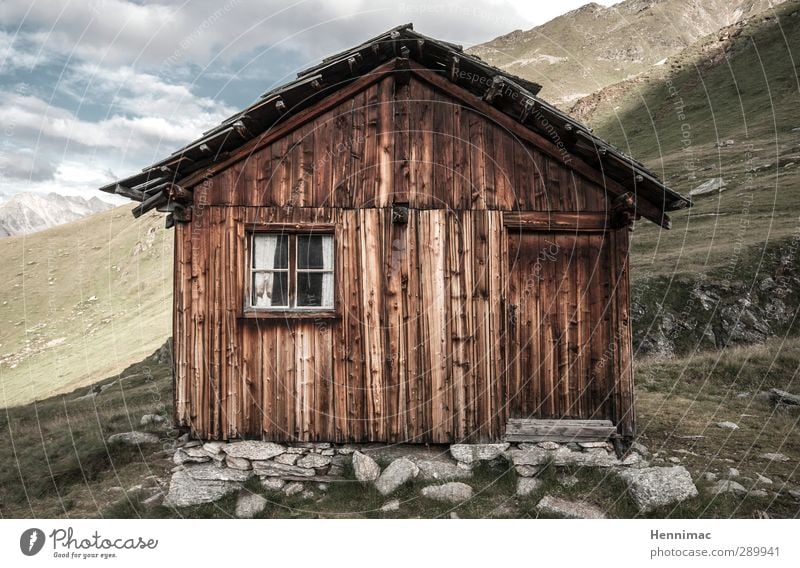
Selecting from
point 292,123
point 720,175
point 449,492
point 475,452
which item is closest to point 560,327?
point 475,452

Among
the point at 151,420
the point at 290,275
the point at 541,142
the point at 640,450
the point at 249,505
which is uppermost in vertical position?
the point at 541,142

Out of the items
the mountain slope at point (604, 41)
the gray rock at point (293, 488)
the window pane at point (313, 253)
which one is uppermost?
the mountain slope at point (604, 41)

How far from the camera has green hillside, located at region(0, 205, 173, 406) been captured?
3341cm

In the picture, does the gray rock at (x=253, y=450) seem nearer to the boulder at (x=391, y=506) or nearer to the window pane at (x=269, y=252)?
the boulder at (x=391, y=506)

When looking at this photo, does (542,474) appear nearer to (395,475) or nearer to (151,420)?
(395,475)

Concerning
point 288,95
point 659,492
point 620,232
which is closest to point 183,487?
point 288,95

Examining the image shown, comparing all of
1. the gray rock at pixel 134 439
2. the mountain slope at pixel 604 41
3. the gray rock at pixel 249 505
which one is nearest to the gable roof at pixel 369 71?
the gray rock at pixel 249 505

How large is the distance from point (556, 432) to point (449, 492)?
2028 millimetres

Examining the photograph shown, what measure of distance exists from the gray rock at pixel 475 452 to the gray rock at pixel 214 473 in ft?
10.3

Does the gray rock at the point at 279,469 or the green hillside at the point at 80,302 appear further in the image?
the green hillside at the point at 80,302

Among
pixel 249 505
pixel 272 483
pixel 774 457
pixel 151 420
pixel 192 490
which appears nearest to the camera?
pixel 249 505

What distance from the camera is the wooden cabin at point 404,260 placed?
8.25 meters

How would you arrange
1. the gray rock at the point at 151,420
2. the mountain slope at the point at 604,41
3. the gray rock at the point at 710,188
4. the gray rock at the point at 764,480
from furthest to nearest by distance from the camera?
the mountain slope at the point at 604,41 → the gray rock at the point at 710,188 → the gray rock at the point at 151,420 → the gray rock at the point at 764,480

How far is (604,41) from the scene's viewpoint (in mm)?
151375
